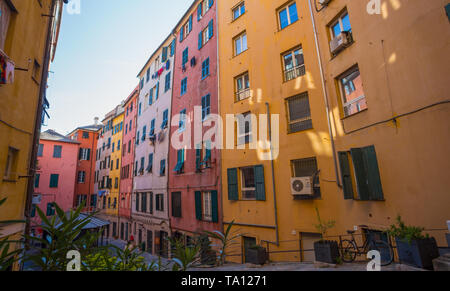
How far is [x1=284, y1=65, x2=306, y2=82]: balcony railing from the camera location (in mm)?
10883

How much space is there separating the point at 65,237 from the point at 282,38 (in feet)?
40.1

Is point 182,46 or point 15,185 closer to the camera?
point 15,185

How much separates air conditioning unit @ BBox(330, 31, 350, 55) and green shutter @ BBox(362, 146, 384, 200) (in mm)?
4222

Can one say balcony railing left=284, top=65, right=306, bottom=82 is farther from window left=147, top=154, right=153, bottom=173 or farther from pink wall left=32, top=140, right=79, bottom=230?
pink wall left=32, top=140, right=79, bottom=230

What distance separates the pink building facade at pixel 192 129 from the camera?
1418 cm

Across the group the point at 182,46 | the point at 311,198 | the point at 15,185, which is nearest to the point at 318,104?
the point at 311,198

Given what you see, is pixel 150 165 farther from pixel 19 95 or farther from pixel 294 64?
pixel 294 64

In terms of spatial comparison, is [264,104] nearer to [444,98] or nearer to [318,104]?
[318,104]

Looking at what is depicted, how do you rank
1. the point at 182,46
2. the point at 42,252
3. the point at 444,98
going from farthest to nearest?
the point at 182,46 < the point at 444,98 < the point at 42,252

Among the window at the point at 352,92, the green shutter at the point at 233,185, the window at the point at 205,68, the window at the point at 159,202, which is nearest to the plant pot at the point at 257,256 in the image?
the green shutter at the point at 233,185

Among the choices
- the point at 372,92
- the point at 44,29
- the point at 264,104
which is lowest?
the point at 372,92

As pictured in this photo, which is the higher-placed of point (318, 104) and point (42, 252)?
point (318, 104)

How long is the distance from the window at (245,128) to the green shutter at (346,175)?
4726 millimetres

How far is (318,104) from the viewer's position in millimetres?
9883
